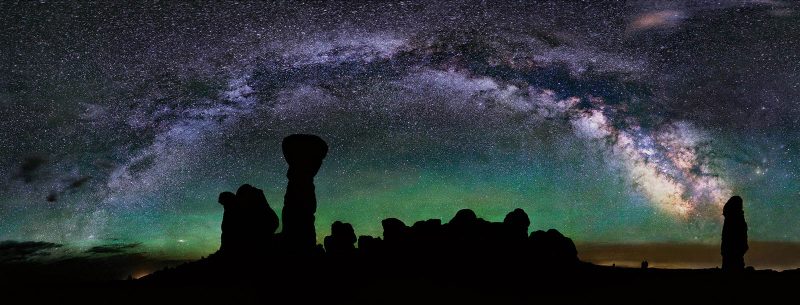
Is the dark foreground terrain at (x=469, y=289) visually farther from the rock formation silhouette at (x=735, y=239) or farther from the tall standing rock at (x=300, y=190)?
the rock formation silhouette at (x=735, y=239)

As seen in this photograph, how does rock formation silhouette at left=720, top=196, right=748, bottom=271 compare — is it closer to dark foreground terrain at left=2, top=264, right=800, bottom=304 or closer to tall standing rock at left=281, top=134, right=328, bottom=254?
dark foreground terrain at left=2, top=264, right=800, bottom=304

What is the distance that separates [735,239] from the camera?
1391 inches

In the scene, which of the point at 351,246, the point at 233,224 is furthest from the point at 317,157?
the point at 351,246

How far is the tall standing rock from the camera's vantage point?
22.9 meters

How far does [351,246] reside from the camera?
46.8 meters

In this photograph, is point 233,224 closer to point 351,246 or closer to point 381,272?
point 381,272

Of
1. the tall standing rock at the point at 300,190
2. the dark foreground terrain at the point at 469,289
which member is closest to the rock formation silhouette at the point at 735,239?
the dark foreground terrain at the point at 469,289

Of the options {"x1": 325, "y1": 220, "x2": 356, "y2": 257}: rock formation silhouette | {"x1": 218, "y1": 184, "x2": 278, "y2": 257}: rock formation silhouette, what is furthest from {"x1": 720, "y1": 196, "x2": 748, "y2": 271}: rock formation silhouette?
{"x1": 218, "y1": 184, "x2": 278, "y2": 257}: rock formation silhouette

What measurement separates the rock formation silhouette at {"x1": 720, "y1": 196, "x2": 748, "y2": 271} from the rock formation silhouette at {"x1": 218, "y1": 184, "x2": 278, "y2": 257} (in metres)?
29.6

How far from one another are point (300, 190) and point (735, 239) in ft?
97.0

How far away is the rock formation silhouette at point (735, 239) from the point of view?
116 ft

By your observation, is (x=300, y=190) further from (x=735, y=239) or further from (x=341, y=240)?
(x=735, y=239)

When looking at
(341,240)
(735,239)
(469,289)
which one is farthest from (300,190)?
(735,239)

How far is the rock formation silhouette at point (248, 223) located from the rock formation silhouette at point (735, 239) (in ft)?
97.1
